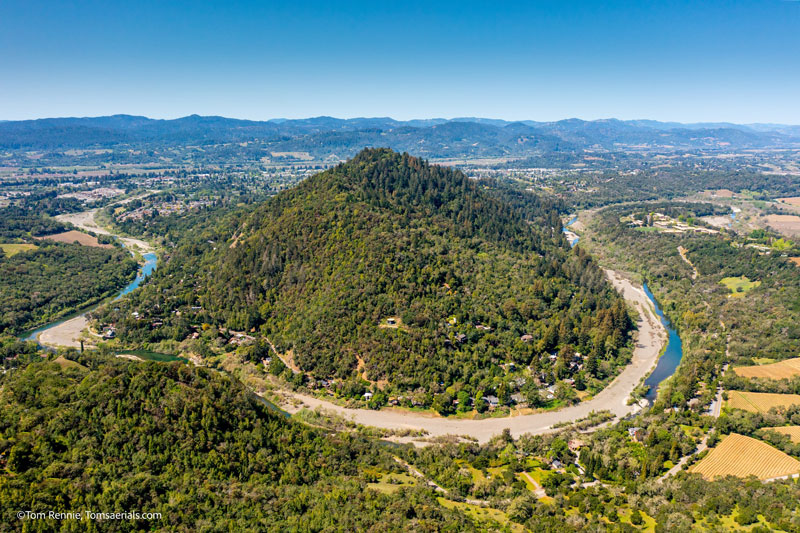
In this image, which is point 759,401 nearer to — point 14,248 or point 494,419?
point 494,419

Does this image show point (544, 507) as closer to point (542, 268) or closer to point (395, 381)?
point (395, 381)

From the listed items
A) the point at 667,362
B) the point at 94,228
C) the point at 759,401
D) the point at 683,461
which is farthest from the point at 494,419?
the point at 94,228

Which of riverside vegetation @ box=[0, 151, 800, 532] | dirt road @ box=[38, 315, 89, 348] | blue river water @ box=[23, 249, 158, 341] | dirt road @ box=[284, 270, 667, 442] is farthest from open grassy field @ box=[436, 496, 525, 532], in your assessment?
blue river water @ box=[23, 249, 158, 341]

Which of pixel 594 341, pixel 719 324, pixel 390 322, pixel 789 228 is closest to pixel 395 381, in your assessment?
pixel 390 322

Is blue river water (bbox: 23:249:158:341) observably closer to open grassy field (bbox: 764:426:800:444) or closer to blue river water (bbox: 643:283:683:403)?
blue river water (bbox: 643:283:683:403)

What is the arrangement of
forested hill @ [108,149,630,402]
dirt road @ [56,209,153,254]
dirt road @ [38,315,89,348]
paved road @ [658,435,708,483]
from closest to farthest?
paved road @ [658,435,708,483] → forested hill @ [108,149,630,402] → dirt road @ [38,315,89,348] → dirt road @ [56,209,153,254]

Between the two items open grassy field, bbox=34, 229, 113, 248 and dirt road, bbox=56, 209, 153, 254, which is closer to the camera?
open grassy field, bbox=34, 229, 113, 248
